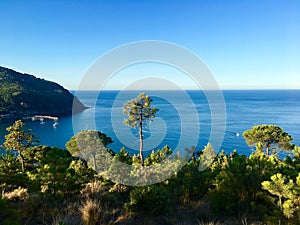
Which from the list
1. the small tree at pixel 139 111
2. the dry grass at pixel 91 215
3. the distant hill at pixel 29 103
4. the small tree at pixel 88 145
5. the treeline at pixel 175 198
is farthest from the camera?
the distant hill at pixel 29 103

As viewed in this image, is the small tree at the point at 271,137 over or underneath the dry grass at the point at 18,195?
underneath

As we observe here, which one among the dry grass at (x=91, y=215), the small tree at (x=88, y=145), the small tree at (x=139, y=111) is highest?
the small tree at (x=139, y=111)

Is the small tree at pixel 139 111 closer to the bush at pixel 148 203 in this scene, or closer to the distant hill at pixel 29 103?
the bush at pixel 148 203

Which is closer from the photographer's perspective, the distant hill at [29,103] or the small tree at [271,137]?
the small tree at [271,137]

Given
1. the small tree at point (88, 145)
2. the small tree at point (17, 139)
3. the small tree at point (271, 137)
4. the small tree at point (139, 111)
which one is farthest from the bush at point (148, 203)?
the small tree at point (271, 137)

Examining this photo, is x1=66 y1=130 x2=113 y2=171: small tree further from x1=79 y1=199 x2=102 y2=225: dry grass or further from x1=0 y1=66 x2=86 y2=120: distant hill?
x1=0 y1=66 x2=86 y2=120: distant hill

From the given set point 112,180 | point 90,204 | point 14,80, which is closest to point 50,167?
point 90,204

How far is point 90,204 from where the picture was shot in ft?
10.9

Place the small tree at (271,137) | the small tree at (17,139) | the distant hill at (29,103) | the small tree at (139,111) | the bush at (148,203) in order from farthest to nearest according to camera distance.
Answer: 1. the distant hill at (29,103)
2. the small tree at (271,137)
3. the small tree at (17,139)
4. the small tree at (139,111)
5. the bush at (148,203)

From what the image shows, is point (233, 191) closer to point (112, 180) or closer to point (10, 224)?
point (10, 224)

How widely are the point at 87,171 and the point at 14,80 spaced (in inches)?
4983

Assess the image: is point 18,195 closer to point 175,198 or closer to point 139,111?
point 175,198

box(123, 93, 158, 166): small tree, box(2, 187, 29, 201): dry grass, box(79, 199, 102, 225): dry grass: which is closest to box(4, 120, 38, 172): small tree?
box(123, 93, 158, 166): small tree

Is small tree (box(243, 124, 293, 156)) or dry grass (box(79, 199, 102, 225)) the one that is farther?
small tree (box(243, 124, 293, 156))
